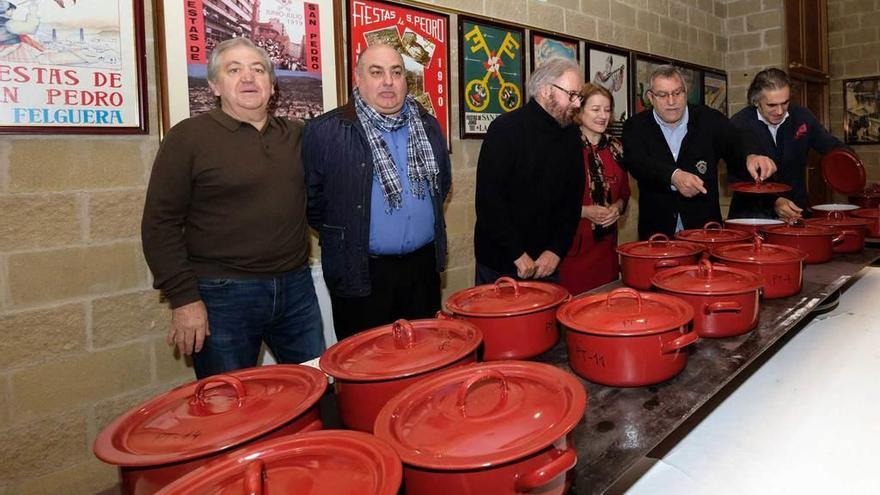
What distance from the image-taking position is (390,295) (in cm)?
191

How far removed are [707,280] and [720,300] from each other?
7cm

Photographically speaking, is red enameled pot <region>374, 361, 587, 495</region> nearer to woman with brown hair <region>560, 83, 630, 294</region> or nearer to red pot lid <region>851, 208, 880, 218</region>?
woman with brown hair <region>560, 83, 630, 294</region>

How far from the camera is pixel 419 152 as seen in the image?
6.35 ft

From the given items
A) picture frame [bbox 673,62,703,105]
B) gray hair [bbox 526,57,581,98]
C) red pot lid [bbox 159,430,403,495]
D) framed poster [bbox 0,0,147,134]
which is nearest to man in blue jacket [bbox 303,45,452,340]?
gray hair [bbox 526,57,581,98]

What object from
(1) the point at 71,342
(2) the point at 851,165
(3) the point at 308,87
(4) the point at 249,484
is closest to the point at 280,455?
(4) the point at 249,484

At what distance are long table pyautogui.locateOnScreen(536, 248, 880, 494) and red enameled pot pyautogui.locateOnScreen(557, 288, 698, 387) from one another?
0.08 feet

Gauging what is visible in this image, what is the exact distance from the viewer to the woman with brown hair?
2492mm

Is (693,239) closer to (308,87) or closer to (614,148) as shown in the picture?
(614,148)

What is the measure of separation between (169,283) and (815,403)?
60.7 inches

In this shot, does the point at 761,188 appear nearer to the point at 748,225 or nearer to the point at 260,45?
the point at 748,225

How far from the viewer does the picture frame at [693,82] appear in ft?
15.4

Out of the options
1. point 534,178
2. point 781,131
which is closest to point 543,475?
point 534,178

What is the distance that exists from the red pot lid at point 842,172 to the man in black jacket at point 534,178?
123cm

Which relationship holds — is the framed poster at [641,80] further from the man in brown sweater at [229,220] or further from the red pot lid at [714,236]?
the man in brown sweater at [229,220]
